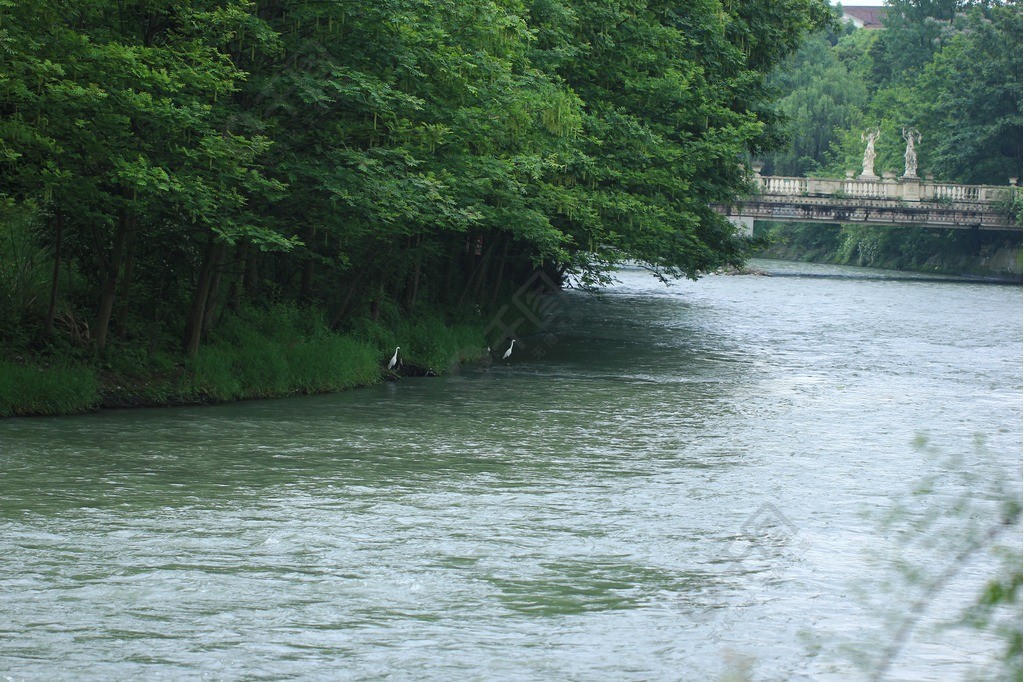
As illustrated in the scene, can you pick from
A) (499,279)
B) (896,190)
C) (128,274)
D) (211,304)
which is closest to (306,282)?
(211,304)

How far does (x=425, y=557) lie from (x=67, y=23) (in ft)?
35.3

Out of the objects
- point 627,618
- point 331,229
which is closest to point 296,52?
point 331,229

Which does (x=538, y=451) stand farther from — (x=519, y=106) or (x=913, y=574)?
(x=913, y=574)

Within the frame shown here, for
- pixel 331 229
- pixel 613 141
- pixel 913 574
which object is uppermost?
pixel 613 141

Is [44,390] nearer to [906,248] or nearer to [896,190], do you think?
[896,190]

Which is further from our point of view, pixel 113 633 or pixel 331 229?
pixel 331 229

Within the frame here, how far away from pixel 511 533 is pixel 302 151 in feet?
35.4

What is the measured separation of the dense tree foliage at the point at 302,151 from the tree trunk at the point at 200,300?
3 cm

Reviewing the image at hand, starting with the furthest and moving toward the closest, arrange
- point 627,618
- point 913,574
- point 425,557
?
point 425,557 < point 627,618 < point 913,574

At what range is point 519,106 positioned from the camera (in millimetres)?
25719

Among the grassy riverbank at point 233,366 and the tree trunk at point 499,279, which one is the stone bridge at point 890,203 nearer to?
the tree trunk at point 499,279

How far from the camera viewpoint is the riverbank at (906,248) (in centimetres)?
8806

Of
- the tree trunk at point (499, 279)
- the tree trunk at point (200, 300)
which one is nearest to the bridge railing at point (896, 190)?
the tree trunk at point (499, 279)

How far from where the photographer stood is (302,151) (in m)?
23.2
